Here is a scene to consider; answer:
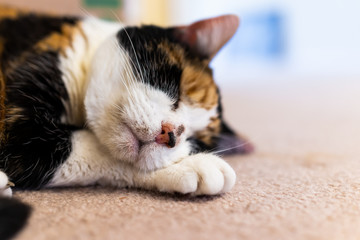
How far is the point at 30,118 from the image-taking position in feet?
2.67

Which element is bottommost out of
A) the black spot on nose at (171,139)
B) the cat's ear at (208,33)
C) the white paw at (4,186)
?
the white paw at (4,186)

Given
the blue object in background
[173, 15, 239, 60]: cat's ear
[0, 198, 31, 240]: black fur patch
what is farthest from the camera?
the blue object in background

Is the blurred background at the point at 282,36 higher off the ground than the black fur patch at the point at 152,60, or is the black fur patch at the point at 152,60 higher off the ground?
the blurred background at the point at 282,36

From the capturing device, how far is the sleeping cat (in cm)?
76

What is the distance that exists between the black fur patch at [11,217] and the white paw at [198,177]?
0.28 meters

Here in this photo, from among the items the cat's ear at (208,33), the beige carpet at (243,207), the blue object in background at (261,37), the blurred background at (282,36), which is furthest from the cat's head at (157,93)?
the blue object in background at (261,37)

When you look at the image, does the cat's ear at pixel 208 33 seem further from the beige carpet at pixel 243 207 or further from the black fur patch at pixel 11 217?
the black fur patch at pixel 11 217

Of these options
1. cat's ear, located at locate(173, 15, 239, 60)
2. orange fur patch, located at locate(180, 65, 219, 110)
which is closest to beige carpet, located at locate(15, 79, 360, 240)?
orange fur patch, located at locate(180, 65, 219, 110)

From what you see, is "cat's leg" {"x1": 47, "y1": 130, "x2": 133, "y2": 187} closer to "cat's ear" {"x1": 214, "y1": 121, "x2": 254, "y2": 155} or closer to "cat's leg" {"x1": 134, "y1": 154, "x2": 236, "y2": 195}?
"cat's leg" {"x1": 134, "y1": 154, "x2": 236, "y2": 195}

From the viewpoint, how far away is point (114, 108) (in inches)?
31.7

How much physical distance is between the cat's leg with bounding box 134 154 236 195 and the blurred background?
132 inches

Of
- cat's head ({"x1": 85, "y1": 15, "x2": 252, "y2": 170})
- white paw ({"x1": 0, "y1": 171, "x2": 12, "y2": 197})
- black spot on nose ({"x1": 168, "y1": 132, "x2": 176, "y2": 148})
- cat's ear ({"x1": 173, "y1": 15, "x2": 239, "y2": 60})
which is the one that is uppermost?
Answer: cat's ear ({"x1": 173, "y1": 15, "x2": 239, "y2": 60})

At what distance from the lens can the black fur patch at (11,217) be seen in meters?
0.51

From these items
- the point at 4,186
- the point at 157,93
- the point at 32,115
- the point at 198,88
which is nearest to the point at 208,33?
the point at 198,88
